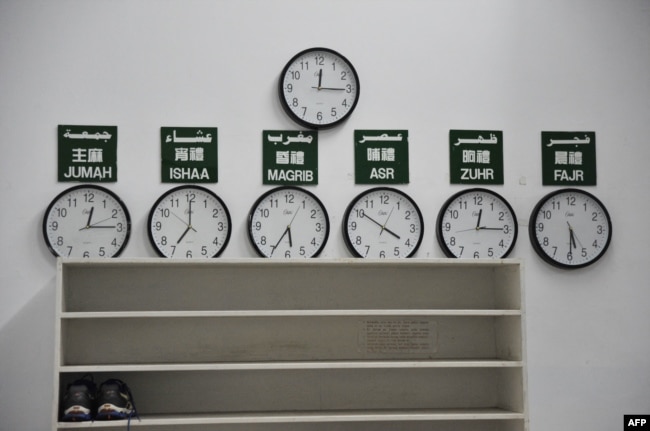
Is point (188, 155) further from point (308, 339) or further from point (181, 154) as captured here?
point (308, 339)

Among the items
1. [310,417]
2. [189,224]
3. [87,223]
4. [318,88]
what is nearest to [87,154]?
[87,223]

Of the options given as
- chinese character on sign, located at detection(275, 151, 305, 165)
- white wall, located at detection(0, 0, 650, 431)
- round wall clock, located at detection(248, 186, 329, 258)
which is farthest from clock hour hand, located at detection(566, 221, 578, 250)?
chinese character on sign, located at detection(275, 151, 305, 165)

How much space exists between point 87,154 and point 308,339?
137 centimetres

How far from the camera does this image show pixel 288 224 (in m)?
3.88

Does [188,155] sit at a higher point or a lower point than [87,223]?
higher

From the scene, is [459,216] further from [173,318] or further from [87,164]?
[87,164]

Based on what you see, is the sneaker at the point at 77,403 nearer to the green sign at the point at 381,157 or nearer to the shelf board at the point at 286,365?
the shelf board at the point at 286,365

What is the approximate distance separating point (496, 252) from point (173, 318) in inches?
62.5

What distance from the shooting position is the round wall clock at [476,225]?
12.9 ft

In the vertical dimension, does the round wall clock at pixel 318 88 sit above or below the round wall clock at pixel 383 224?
above

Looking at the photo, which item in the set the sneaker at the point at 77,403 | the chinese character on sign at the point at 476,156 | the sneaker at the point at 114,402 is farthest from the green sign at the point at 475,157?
the sneaker at the point at 77,403

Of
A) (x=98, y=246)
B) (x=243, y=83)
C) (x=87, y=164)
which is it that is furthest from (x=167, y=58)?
(x=98, y=246)

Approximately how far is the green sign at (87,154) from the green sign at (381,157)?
1.18 meters

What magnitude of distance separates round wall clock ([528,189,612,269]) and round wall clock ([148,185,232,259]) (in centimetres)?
153
